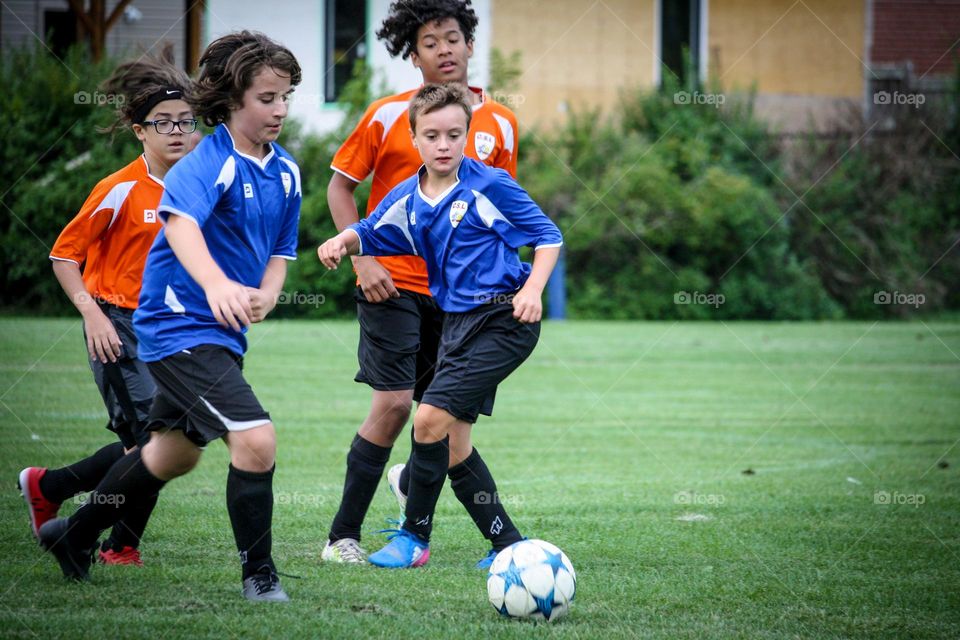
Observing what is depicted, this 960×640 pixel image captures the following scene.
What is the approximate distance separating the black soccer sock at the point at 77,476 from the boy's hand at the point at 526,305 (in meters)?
1.95

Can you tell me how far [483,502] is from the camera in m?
4.55

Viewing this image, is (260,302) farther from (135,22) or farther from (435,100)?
(135,22)

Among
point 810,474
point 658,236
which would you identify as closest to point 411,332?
point 810,474

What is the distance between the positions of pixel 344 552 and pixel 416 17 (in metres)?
2.38

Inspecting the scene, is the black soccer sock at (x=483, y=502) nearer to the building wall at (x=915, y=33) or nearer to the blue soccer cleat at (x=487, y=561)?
the blue soccer cleat at (x=487, y=561)

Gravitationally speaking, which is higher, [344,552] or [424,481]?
[424,481]

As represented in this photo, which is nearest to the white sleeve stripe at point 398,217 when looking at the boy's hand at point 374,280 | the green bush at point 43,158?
the boy's hand at point 374,280

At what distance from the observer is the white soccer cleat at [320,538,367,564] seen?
15.0ft

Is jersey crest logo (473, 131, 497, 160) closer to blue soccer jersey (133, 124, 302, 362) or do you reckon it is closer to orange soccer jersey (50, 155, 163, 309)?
blue soccer jersey (133, 124, 302, 362)

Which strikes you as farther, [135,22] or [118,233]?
[135,22]

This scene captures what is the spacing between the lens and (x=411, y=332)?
4707 mm

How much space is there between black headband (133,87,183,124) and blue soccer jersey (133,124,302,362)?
78cm

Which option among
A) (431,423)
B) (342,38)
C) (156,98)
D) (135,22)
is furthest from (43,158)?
(431,423)

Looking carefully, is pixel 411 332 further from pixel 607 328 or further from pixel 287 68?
pixel 607 328
